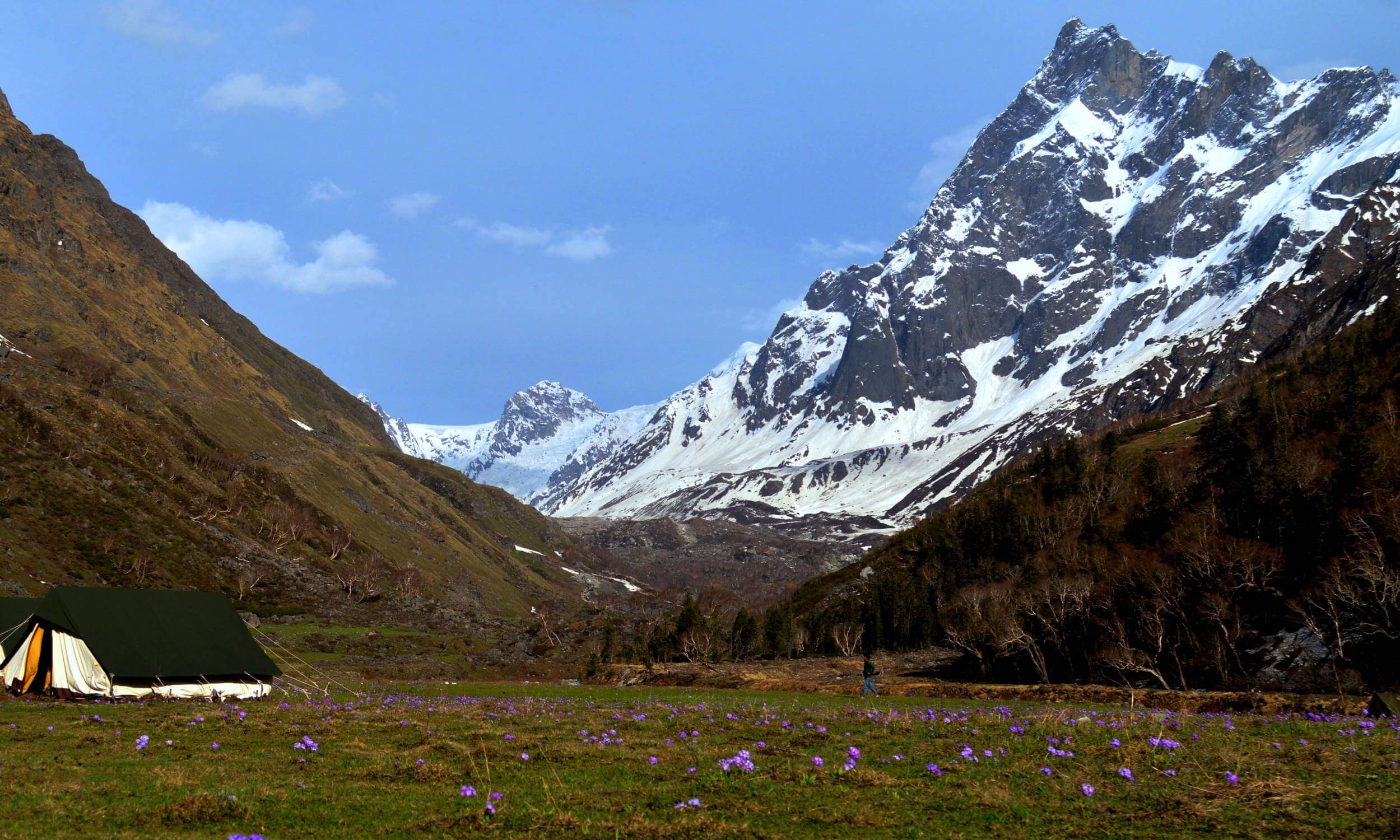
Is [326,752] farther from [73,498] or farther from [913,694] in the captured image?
[73,498]

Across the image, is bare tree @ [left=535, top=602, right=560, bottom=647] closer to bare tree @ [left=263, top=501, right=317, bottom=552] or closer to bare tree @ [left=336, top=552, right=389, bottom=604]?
bare tree @ [left=336, top=552, right=389, bottom=604]

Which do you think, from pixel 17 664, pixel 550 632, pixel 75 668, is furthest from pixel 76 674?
pixel 550 632

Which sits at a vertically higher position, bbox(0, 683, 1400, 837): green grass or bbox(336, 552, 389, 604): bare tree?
bbox(336, 552, 389, 604): bare tree

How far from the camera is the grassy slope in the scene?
97.2 meters

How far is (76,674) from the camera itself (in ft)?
123

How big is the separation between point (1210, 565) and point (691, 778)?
2293 inches

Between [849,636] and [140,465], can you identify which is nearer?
[849,636]

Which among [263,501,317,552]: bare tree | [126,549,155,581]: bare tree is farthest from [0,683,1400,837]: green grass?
[263,501,317,552]: bare tree

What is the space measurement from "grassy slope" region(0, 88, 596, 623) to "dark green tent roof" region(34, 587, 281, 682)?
4103 centimetres

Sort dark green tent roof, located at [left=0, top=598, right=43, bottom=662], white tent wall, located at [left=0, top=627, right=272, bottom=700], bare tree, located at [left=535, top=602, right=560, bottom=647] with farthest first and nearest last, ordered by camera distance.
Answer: bare tree, located at [left=535, top=602, right=560, bottom=647] → dark green tent roof, located at [left=0, top=598, right=43, bottom=662] → white tent wall, located at [left=0, top=627, right=272, bottom=700]

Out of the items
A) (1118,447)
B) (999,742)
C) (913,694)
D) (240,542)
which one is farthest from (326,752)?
(1118,447)

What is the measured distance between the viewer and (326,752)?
72.2 feet

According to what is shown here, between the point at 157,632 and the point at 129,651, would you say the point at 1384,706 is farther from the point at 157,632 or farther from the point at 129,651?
the point at 157,632

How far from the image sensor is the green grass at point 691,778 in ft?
47.4
